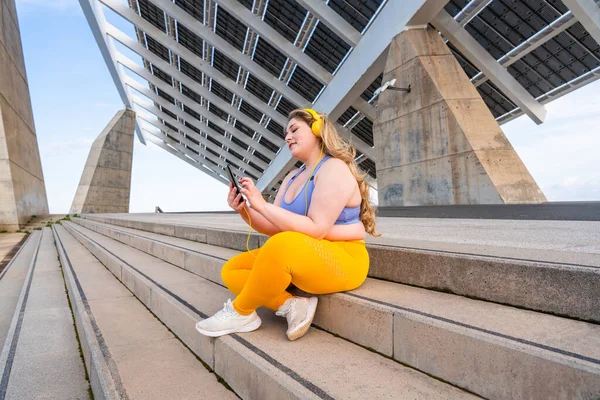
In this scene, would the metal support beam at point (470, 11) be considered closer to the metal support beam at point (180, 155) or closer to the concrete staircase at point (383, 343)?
the concrete staircase at point (383, 343)

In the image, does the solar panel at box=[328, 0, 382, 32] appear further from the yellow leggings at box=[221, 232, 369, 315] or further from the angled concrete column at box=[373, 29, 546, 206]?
the yellow leggings at box=[221, 232, 369, 315]

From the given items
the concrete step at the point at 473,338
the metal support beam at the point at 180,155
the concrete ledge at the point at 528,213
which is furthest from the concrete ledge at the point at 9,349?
the metal support beam at the point at 180,155

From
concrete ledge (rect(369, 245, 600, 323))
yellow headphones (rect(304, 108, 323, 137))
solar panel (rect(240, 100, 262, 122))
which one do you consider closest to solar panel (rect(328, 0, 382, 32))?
solar panel (rect(240, 100, 262, 122))

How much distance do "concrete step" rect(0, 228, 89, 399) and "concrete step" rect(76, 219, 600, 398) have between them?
123cm

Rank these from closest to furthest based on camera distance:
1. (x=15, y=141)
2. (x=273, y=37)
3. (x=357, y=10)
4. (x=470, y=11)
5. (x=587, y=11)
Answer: (x=587, y=11), (x=470, y=11), (x=357, y=10), (x=15, y=141), (x=273, y=37)

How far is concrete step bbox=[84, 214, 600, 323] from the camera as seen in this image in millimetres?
1275

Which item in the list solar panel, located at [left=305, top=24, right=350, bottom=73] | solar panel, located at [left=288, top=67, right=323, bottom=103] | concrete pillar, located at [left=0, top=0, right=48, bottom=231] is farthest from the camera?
solar panel, located at [left=288, top=67, right=323, bottom=103]

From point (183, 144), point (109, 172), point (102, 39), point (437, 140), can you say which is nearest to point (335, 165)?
point (437, 140)

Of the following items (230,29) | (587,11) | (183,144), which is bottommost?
(587,11)

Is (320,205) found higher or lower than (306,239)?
higher

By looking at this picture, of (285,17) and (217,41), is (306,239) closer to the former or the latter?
(285,17)

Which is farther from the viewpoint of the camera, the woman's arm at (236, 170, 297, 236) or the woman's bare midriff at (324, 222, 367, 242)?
the woman's arm at (236, 170, 297, 236)

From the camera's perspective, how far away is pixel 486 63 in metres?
11.7

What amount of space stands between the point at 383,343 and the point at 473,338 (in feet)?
1.29
